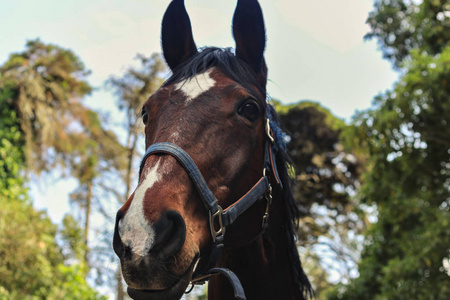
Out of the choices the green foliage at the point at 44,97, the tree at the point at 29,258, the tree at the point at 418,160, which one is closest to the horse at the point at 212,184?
the tree at the point at 418,160

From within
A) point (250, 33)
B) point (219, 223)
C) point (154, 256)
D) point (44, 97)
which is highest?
point (44, 97)

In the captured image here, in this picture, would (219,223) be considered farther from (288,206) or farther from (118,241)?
(288,206)

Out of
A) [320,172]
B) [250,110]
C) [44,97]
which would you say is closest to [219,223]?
[250,110]

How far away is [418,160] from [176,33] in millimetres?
7029

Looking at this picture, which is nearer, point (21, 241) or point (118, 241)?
point (118, 241)

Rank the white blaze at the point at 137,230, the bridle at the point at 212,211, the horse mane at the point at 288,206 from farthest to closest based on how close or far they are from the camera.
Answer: the horse mane at the point at 288,206 → the bridle at the point at 212,211 → the white blaze at the point at 137,230

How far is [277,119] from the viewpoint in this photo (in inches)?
110

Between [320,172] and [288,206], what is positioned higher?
[320,172]

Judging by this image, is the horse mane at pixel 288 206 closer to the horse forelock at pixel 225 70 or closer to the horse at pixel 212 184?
the horse at pixel 212 184

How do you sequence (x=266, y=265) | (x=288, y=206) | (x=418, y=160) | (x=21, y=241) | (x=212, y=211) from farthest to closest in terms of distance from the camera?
1. (x=21, y=241)
2. (x=418, y=160)
3. (x=288, y=206)
4. (x=266, y=265)
5. (x=212, y=211)

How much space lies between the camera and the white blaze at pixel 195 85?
6.97 ft

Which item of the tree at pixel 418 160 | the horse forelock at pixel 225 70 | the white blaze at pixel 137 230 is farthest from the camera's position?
the tree at pixel 418 160

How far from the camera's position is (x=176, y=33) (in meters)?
2.62

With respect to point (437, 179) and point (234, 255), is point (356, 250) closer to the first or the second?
point (437, 179)
